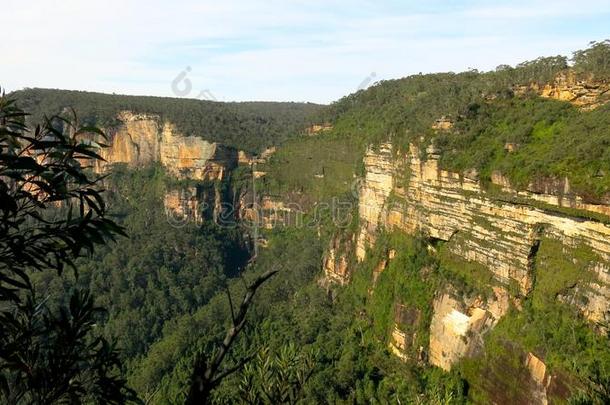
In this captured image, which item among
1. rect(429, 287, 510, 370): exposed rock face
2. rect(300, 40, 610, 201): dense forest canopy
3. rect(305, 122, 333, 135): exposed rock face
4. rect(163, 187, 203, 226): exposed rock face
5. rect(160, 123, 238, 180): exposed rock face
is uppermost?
rect(300, 40, 610, 201): dense forest canopy

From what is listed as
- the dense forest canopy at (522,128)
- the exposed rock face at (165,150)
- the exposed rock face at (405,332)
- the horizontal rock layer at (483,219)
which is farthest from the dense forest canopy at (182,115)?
the exposed rock face at (405,332)

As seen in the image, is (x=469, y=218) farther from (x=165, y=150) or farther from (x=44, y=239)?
(x=165, y=150)

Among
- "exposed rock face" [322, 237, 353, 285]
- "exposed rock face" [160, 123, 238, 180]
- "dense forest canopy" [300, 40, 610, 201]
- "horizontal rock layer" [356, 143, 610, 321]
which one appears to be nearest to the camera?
"horizontal rock layer" [356, 143, 610, 321]

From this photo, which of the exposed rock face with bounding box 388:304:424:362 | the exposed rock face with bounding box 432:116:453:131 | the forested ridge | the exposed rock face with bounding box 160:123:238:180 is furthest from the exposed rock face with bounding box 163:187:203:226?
the exposed rock face with bounding box 432:116:453:131

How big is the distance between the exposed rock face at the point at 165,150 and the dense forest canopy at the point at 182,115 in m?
1.13

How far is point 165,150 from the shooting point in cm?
5584

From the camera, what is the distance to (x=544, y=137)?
17344mm

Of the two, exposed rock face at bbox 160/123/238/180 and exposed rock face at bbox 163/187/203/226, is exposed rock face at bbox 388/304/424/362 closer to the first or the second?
exposed rock face at bbox 160/123/238/180

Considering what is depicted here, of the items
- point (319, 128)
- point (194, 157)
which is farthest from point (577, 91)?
point (194, 157)

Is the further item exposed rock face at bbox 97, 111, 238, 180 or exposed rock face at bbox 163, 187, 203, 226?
exposed rock face at bbox 163, 187, 203, 226

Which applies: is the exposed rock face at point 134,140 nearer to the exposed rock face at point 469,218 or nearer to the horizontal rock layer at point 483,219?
the exposed rock face at point 469,218

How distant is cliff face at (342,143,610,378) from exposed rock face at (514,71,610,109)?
183 inches

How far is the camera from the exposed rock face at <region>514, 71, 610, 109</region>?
1794 cm

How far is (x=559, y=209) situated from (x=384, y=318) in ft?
37.6
